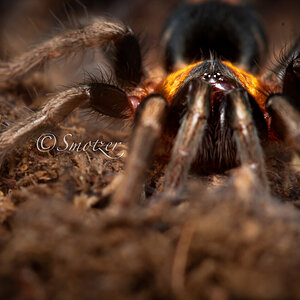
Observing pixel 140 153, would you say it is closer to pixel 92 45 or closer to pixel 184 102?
pixel 184 102

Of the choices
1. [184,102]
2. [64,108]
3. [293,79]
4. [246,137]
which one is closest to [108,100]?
[64,108]

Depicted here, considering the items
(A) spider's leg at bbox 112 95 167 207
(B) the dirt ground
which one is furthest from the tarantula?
(B) the dirt ground

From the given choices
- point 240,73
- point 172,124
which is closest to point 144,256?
point 172,124

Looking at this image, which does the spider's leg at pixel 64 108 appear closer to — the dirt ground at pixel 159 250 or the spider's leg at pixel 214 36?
the dirt ground at pixel 159 250

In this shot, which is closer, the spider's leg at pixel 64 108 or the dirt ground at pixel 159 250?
the dirt ground at pixel 159 250

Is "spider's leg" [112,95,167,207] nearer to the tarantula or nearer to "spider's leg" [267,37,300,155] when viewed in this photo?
the tarantula

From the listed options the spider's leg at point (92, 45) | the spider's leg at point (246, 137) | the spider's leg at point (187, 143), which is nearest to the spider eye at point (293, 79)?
the spider's leg at point (246, 137)
